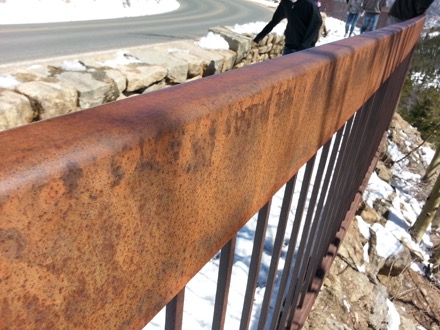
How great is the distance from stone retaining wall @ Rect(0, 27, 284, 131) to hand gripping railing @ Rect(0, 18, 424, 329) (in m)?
3.30

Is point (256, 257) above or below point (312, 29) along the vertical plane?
above

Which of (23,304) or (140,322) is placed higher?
(23,304)

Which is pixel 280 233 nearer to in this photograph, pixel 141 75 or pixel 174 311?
pixel 174 311

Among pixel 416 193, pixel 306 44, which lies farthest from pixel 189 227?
pixel 416 193

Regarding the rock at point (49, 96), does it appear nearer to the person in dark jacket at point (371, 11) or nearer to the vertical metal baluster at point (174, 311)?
the vertical metal baluster at point (174, 311)

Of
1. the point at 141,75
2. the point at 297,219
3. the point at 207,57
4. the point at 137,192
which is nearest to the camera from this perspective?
the point at 137,192

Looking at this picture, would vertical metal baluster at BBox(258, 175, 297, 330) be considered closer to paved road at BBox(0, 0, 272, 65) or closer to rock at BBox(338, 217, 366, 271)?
rock at BBox(338, 217, 366, 271)

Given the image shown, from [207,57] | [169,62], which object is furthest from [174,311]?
[207,57]

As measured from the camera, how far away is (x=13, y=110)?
3506 mm

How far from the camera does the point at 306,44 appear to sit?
578 centimetres

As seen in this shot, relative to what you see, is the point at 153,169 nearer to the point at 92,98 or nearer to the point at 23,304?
the point at 23,304

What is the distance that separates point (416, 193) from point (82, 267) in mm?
12062

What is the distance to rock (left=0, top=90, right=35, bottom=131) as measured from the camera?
345cm

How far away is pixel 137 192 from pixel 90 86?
4.19 metres
